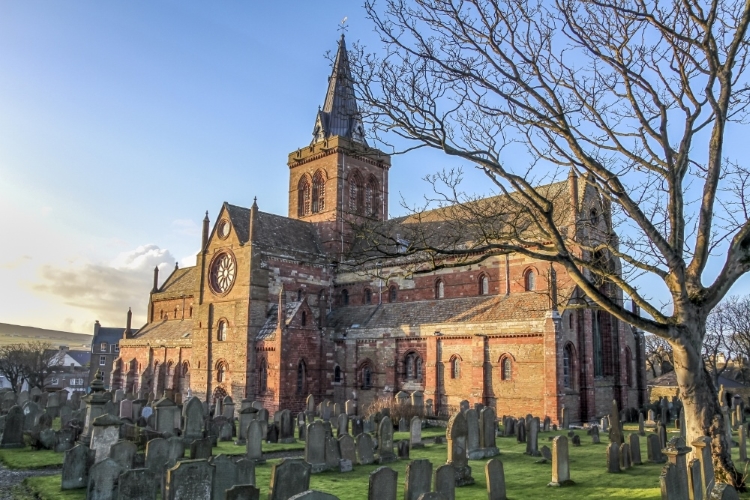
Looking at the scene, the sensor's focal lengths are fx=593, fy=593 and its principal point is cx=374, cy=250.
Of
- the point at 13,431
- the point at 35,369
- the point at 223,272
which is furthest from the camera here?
the point at 35,369

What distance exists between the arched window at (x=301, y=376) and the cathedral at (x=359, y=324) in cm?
10

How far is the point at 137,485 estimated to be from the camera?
9.41 m

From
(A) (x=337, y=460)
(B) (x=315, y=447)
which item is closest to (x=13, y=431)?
(B) (x=315, y=447)

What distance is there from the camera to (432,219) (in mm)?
35688

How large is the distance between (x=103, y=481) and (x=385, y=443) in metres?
Result: 7.53

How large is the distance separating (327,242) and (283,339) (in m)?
8.82

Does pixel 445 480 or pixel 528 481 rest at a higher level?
pixel 445 480

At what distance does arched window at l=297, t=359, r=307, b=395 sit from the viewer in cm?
3144

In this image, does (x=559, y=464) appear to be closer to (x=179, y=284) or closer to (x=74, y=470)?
(x=74, y=470)

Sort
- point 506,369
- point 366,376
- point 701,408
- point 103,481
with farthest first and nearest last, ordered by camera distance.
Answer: point 366,376 < point 506,369 < point 103,481 < point 701,408

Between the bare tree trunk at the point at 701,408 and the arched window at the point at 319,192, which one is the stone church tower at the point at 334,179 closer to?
the arched window at the point at 319,192

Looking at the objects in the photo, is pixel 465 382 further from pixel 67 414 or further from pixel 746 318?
pixel 746 318

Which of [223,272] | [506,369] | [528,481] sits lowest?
[528,481]

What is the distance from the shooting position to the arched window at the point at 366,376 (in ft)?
104
